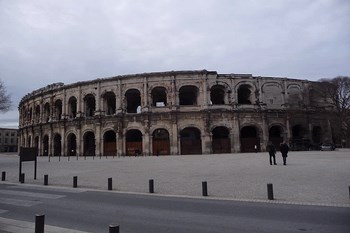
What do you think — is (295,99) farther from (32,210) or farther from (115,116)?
(32,210)

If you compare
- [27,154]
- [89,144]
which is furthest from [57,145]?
[27,154]

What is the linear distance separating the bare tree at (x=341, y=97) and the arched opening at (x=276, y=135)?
7.69 metres

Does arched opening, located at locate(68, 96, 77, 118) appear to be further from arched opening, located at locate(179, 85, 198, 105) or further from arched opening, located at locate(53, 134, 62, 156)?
arched opening, located at locate(179, 85, 198, 105)

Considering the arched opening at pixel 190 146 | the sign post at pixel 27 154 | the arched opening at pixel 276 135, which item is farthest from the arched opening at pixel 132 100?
the sign post at pixel 27 154

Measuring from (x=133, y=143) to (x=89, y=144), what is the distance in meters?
8.71

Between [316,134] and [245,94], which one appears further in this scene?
[316,134]

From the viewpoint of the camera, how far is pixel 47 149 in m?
48.3

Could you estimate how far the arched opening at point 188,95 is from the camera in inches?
1605

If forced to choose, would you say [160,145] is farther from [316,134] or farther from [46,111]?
[316,134]

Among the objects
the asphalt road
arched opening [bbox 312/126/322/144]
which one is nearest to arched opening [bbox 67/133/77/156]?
the asphalt road

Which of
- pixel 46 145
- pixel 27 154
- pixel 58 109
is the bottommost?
pixel 27 154

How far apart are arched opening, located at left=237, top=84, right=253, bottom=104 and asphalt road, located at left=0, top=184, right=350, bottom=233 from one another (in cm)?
3245

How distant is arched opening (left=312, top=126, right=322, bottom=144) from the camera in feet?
141

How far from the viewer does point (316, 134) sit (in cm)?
4406
